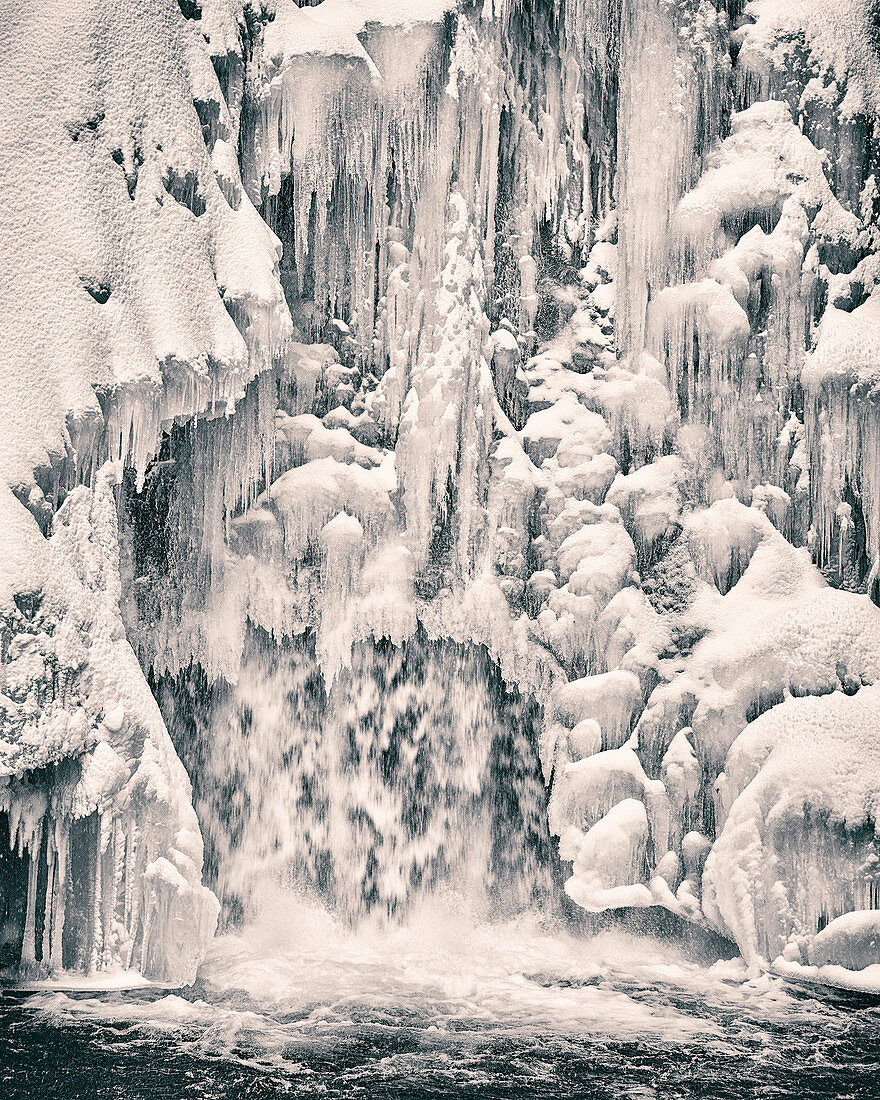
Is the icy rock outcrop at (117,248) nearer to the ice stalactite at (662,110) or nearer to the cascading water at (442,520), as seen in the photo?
the cascading water at (442,520)

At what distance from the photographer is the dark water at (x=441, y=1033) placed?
3.92 meters

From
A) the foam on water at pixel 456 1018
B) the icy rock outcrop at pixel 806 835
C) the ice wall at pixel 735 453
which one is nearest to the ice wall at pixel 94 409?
the foam on water at pixel 456 1018

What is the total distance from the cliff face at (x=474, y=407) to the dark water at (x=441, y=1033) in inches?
14.7

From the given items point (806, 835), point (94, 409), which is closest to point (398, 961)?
point (806, 835)

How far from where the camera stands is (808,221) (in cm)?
576

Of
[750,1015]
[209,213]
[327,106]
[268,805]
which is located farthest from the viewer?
[268,805]

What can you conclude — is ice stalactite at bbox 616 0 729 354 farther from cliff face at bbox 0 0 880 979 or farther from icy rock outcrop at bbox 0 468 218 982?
icy rock outcrop at bbox 0 468 218 982

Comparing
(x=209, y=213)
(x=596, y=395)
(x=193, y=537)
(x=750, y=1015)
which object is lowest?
(x=750, y=1015)

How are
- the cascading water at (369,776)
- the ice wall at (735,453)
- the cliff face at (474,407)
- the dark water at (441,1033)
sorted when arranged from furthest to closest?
the cascading water at (369,776) → the ice wall at (735,453) → the cliff face at (474,407) → the dark water at (441,1033)

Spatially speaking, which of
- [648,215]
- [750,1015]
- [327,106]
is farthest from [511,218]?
[750,1015]

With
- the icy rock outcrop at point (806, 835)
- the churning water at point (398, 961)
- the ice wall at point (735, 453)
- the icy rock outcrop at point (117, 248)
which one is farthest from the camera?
the ice wall at point (735, 453)

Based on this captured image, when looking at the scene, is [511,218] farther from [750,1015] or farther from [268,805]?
[750,1015]

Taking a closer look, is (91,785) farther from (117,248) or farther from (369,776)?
(117,248)

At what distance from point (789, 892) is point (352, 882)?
2697 millimetres
